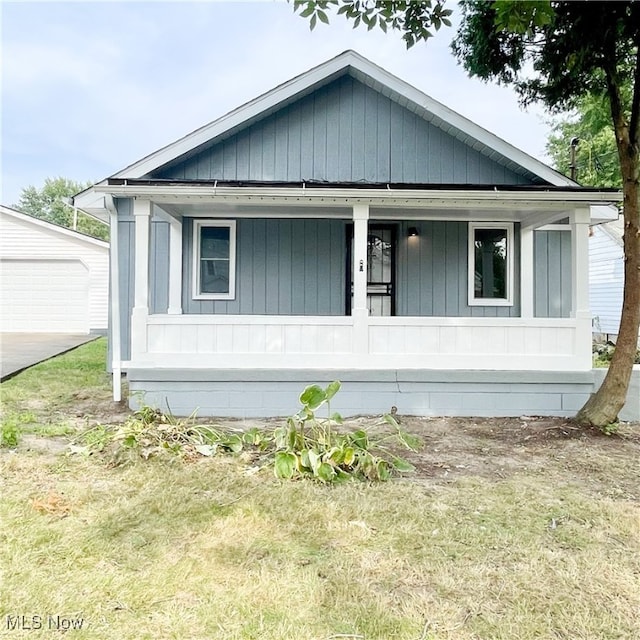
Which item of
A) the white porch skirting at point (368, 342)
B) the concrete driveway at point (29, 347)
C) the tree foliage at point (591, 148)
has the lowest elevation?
the concrete driveway at point (29, 347)

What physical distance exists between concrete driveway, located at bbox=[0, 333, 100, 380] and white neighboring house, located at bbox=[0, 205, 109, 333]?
2.24 ft

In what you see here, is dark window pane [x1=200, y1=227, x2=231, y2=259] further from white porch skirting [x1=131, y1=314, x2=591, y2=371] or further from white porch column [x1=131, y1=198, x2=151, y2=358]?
white porch skirting [x1=131, y1=314, x2=591, y2=371]

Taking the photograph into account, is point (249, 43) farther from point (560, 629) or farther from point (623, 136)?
point (560, 629)

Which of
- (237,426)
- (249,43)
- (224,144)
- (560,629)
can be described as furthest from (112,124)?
(560,629)

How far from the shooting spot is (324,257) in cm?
820

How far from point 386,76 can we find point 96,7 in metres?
8.78

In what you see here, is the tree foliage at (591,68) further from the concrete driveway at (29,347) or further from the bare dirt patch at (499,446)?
the concrete driveway at (29,347)

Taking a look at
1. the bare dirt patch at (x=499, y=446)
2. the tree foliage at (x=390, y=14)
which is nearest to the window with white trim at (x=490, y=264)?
the bare dirt patch at (x=499, y=446)

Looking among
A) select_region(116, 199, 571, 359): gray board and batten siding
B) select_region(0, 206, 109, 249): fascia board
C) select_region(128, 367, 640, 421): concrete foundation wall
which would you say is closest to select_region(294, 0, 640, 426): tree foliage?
select_region(128, 367, 640, 421): concrete foundation wall

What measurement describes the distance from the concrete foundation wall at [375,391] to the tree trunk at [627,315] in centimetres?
65

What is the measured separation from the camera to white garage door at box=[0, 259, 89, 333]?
16281 millimetres

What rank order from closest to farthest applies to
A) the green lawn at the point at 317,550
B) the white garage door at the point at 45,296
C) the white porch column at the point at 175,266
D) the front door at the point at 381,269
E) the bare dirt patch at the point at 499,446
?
the green lawn at the point at 317,550 → the bare dirt patch at the point at 499,446 → the white porch column at the point at 175,266 → the front door at the point at 381,269 → the white garage door at the point at 45,296

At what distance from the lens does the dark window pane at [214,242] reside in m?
8.11

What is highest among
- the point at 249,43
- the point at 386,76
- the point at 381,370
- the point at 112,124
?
the point at 112,124
